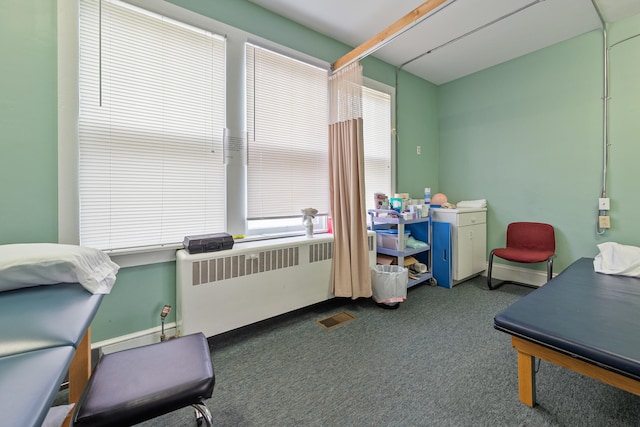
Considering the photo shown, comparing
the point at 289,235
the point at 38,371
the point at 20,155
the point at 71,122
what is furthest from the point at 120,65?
the point at 38,371

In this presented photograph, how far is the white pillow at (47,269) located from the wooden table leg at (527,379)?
1898mm

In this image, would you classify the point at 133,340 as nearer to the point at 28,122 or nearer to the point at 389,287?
the point at 28,122

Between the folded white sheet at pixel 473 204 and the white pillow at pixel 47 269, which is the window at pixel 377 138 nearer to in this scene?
the folded white sheet at pixel 473 204

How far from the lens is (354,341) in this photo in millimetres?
1947

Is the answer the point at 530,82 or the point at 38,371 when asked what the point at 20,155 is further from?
the point at 530,82

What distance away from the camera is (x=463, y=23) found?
2498 mm

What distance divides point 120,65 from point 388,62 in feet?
9.13

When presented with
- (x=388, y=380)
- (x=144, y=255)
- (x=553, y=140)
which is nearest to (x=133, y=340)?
(x=144, y=255)

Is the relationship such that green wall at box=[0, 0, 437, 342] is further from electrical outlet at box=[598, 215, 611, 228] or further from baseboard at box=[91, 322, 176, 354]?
electrical outlet at box=[598, 215, 611, 228]

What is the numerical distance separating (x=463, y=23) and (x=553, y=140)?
1630mm

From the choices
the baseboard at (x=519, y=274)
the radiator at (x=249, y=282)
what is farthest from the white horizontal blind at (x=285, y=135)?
the baseboard at (x=519, y=274)

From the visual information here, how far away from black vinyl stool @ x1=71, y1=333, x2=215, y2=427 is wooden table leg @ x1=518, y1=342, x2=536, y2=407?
4.81 ft

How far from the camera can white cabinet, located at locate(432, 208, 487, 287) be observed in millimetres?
3023

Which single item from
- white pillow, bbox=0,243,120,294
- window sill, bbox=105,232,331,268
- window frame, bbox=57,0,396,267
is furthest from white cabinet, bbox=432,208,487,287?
white pillow, bbox=0,243,120,294
